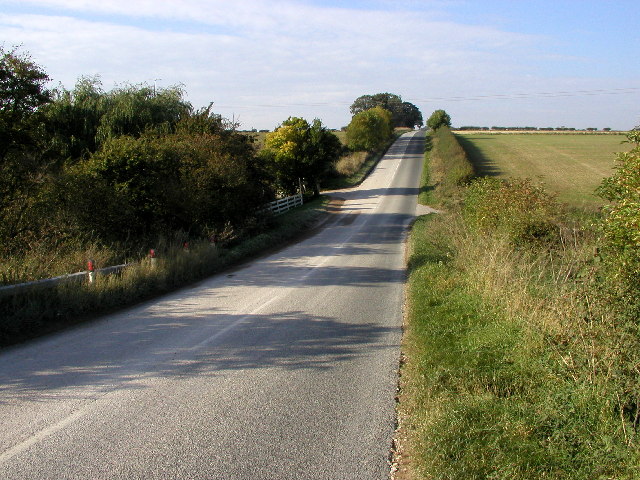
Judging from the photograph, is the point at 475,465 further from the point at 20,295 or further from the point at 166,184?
the point at 166,184

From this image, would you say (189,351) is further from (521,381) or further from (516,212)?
(516,212)

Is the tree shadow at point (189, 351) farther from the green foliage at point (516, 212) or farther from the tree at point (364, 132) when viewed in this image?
the tree at point (364, 132)

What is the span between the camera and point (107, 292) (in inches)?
440

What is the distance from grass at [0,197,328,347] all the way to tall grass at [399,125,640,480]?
5.84m

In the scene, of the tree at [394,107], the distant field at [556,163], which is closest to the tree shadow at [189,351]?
the distant field at [556,163]

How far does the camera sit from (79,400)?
6012 millimetres

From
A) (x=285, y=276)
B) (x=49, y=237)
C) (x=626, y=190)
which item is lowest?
(x=285, y=276)

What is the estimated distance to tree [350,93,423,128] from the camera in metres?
153

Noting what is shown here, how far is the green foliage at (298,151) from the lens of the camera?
1720 inches

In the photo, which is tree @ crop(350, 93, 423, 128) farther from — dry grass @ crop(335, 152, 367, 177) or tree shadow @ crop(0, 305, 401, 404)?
tree shadow @ crop(0, 305, 401, 404)

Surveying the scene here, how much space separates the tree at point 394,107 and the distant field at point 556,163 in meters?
76.5

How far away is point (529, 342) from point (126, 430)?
15.2 feet

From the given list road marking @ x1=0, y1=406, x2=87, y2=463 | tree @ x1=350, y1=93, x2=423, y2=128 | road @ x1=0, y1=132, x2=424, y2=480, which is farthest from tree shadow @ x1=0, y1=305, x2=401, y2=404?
tree @ x1=350, y1=93, x2=423, y2=128

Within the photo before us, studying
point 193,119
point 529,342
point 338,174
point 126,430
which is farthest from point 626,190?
point 338,174
